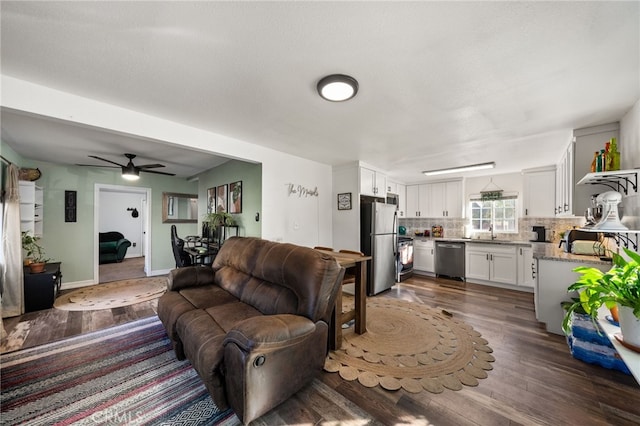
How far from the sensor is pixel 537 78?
5.75 feet

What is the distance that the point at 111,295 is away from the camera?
13.3 ft

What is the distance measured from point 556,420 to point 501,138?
9.17 feet

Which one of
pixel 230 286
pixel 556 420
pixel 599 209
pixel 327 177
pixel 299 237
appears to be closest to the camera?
pixel 556 420

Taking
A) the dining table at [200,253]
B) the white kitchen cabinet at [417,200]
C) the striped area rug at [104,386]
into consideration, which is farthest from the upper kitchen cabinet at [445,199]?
the striped area rug at [104,386]

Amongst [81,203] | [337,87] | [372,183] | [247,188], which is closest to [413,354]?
[337,87]

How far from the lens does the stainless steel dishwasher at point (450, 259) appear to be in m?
5.13

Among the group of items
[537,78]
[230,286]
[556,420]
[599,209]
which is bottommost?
[556,420]

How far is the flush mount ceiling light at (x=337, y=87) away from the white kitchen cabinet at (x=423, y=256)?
455 centimetres

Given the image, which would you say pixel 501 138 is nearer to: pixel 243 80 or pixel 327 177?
pixel 327 177

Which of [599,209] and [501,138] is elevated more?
[501,138]

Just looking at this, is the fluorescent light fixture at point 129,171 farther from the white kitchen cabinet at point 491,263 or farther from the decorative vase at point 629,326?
the white kitchen cabinet at point 491,263

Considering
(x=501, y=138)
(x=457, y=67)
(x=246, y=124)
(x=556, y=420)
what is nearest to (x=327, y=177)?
(x=246, y=124)

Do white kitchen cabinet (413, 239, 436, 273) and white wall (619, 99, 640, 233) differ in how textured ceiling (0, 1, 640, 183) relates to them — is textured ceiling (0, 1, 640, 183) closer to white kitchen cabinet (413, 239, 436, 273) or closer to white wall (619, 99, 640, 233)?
white wall (619, 99, 640, 233)

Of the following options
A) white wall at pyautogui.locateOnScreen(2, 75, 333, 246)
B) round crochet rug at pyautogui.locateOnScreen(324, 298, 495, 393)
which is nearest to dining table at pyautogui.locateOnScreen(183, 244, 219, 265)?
white wall at pyautogui.locateOnScreen(2, 75, 333, 246)
